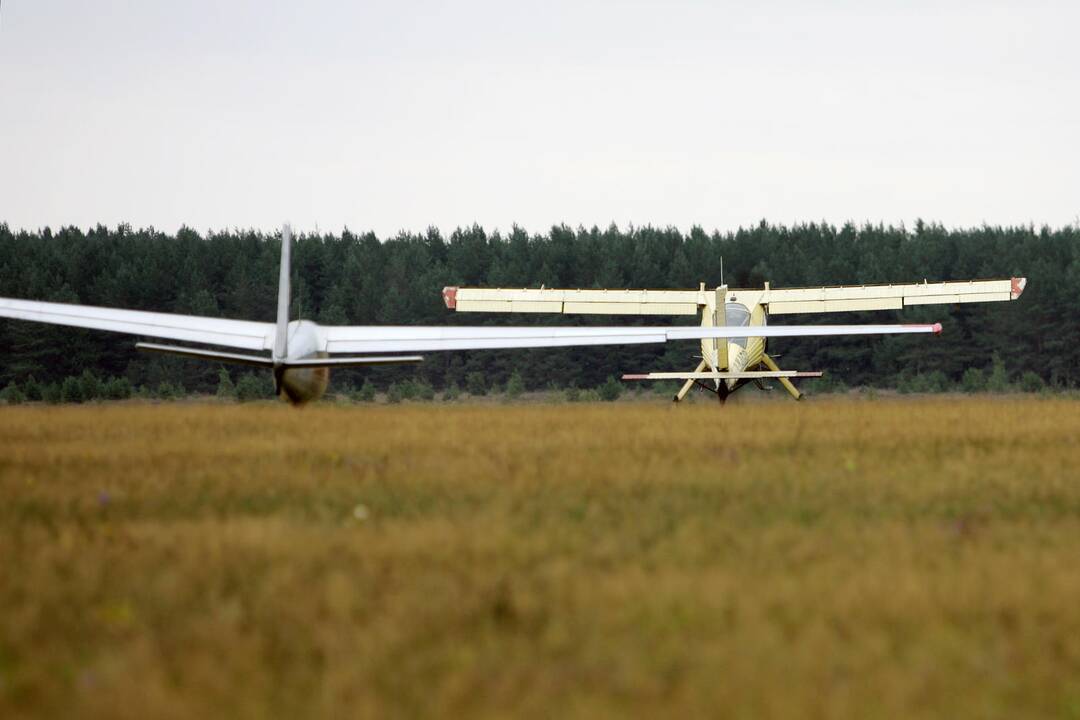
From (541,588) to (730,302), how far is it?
27077mm

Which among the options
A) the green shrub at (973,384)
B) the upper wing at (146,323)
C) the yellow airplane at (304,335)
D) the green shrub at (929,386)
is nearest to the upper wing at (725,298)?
the yellow airplane at (304,335)

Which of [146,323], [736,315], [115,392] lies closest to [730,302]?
[736,315]

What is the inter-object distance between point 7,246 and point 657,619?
100 metres

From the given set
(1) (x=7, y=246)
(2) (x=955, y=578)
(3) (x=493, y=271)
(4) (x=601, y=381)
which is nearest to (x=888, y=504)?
(2) (x=955, y=578)

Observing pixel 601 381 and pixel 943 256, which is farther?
pixel 943 256

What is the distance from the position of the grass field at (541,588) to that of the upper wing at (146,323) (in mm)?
10045

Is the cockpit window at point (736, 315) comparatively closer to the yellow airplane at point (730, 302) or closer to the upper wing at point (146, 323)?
the yellow airplane at point (730, 302)

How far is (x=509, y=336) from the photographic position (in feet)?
72.7

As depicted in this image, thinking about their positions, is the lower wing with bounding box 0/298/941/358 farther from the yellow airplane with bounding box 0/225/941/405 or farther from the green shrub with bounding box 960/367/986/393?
the green shrub with bounding box 960/367/986/393

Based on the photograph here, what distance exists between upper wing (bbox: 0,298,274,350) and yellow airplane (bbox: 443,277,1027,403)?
8.57 m

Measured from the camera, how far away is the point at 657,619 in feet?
16.5

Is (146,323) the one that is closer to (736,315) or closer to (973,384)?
(736,315)

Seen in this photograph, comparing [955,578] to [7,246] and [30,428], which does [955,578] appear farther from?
[7,246]

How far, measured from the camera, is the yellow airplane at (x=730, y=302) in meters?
30.5
